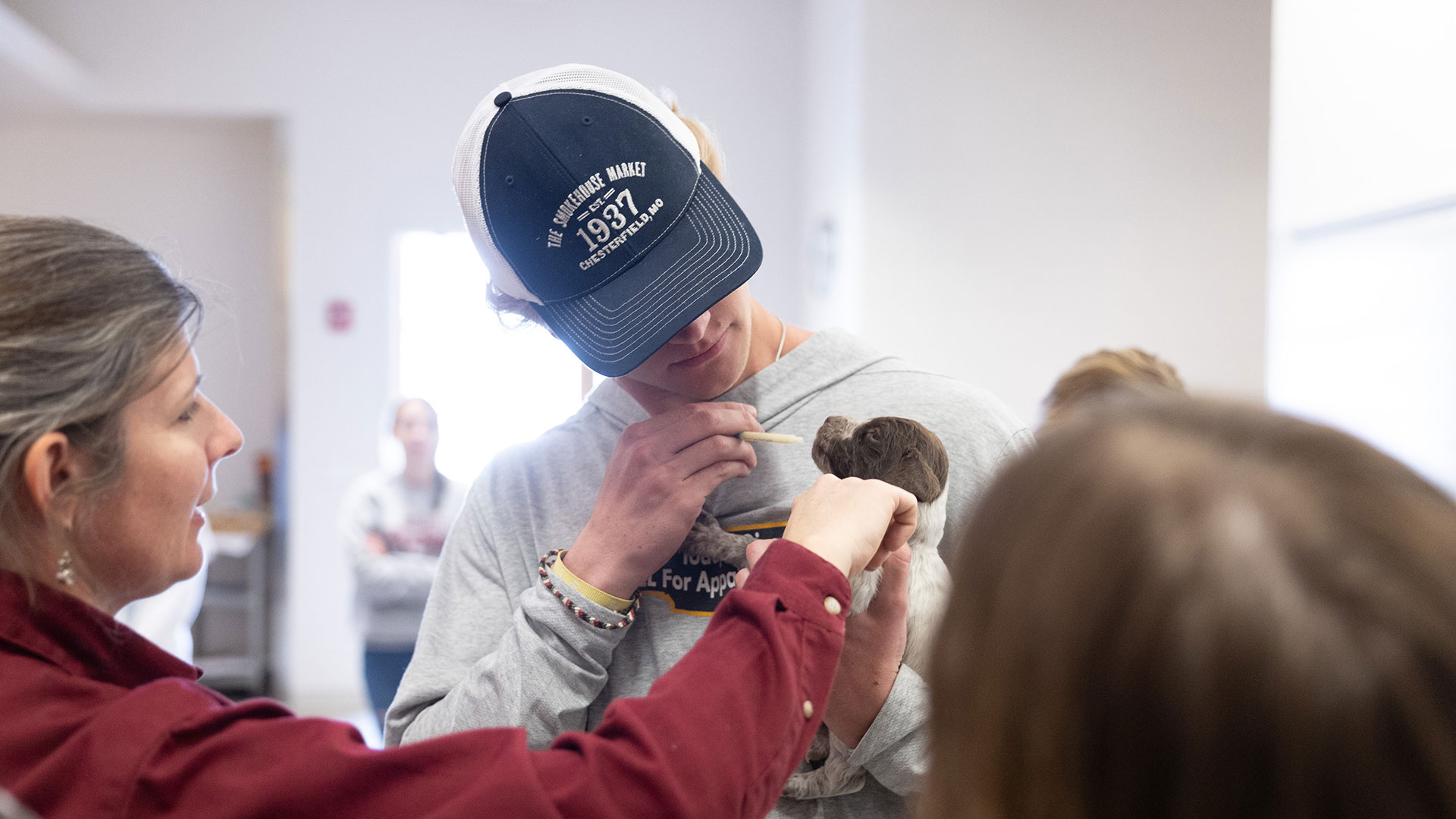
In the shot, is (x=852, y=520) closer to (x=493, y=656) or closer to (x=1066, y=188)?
(x=493, y=656)

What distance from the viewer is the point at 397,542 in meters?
3.80

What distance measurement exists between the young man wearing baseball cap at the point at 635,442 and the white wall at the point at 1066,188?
107 inches

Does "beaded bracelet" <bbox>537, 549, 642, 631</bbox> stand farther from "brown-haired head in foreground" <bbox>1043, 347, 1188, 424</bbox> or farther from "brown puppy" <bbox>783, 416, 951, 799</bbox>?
"brown-haired head in foreground" <bbox>1043, 347, 1188, 424</bbox>

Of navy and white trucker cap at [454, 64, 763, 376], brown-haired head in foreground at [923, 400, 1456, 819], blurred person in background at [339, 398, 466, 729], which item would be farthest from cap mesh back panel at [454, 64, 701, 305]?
blurred person in background at [339, 398, 466, 729]

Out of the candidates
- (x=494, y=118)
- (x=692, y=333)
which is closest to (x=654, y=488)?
(x=692, y=333)

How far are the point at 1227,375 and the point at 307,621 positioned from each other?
4449 mm

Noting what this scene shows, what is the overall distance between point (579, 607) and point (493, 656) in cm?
11

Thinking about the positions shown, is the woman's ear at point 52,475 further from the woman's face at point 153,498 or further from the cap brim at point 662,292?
the cap brim at point 662,292

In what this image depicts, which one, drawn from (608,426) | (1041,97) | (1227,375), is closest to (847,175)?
(1041,97)

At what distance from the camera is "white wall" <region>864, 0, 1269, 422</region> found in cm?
365

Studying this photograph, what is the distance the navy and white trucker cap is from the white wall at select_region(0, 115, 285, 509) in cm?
482

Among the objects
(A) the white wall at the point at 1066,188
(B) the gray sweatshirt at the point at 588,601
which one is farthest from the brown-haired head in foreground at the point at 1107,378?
(A) the white wall at the point at 1066,188

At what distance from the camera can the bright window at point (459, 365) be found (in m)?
5.16

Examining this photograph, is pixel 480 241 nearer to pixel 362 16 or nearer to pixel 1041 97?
pixel 1041 97
